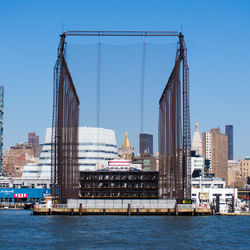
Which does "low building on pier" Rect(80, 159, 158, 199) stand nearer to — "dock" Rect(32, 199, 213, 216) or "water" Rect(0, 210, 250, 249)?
"dock" Rect(32, 199, 213, 216)

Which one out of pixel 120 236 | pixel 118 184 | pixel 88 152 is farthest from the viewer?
pixel 88 152

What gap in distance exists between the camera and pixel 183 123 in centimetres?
10275

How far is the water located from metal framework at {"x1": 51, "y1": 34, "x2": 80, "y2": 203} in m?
22.0

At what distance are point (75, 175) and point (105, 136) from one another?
8321 centimetres

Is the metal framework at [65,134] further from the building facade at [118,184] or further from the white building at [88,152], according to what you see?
the white building at [88,152]

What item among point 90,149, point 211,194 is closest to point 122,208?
point 211,194

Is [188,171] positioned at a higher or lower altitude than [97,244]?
higher

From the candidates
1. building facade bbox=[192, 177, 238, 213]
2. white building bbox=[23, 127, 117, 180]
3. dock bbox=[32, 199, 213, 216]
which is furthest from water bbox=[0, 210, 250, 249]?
white building bbox=[23, 127, 117, 180]

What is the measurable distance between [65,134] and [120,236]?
45.1 meters

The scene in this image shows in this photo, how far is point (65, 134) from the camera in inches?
4097

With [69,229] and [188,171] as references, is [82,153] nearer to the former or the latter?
[188,171]

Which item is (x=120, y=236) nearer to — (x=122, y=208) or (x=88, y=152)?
(x=122, y=208)

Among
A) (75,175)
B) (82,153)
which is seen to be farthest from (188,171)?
(82,153)

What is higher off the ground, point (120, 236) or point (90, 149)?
point (90, 149)
